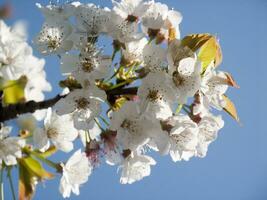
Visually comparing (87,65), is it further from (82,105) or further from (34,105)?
(34,105)

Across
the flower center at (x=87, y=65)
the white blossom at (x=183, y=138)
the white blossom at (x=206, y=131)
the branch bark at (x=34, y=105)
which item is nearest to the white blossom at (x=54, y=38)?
the flower center at (x=87, y=65)

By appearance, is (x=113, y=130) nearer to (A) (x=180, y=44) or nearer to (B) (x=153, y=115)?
(B) (x=153, y=115)

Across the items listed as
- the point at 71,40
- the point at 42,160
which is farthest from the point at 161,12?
the point at 42,160

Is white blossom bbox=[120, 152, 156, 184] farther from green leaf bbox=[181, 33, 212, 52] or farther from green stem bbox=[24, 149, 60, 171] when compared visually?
green leaf bbox=[181, 33, 212, 52]

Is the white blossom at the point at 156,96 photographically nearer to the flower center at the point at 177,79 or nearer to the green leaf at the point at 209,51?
the flower center at the point at 177,79

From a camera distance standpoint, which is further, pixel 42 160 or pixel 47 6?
pixel 42 160

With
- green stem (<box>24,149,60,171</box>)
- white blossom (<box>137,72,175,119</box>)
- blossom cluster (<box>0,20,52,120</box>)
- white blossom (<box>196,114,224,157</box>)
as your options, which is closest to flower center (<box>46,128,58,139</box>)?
green stem (<box>24,149,60,171</box>)
